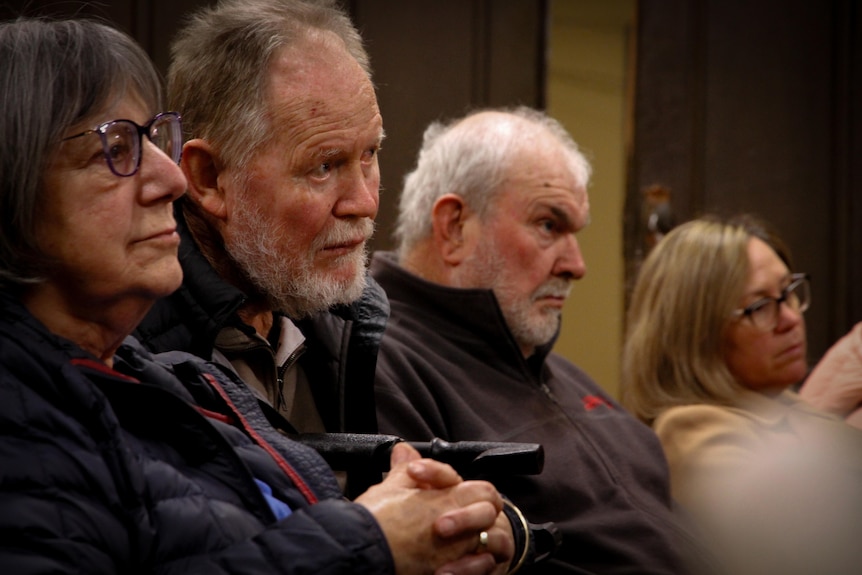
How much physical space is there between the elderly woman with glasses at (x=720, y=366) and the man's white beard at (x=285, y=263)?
934 millimetres

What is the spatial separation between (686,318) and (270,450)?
1.68 metres

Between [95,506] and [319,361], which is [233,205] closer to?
[319,361]

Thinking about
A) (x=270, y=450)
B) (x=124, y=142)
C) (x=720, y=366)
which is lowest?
(x=720, y=366)

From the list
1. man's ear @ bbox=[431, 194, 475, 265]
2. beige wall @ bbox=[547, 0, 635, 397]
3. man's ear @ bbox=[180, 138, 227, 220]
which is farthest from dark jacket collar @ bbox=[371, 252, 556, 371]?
beige wall @ bbox=[547, 0, 635, 397]

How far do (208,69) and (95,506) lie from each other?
0.89 m

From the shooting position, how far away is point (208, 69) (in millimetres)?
1785

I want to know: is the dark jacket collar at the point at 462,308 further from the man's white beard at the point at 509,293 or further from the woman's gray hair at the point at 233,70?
the woman's gray hair at the point at 233,70

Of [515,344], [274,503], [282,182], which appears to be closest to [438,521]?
→ [274,503]

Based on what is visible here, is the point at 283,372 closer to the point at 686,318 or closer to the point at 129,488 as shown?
the point at 129,488

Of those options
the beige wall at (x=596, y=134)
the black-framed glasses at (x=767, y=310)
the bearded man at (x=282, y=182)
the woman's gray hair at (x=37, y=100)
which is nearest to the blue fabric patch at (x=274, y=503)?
the woman's gray hair at (x=37, y=100)

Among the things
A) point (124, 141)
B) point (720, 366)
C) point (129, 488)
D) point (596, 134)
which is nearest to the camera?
point (129, 488)

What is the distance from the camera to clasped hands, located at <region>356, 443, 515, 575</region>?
1246 millimetres

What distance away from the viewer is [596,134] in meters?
5.76

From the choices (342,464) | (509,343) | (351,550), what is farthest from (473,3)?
(351,550)
